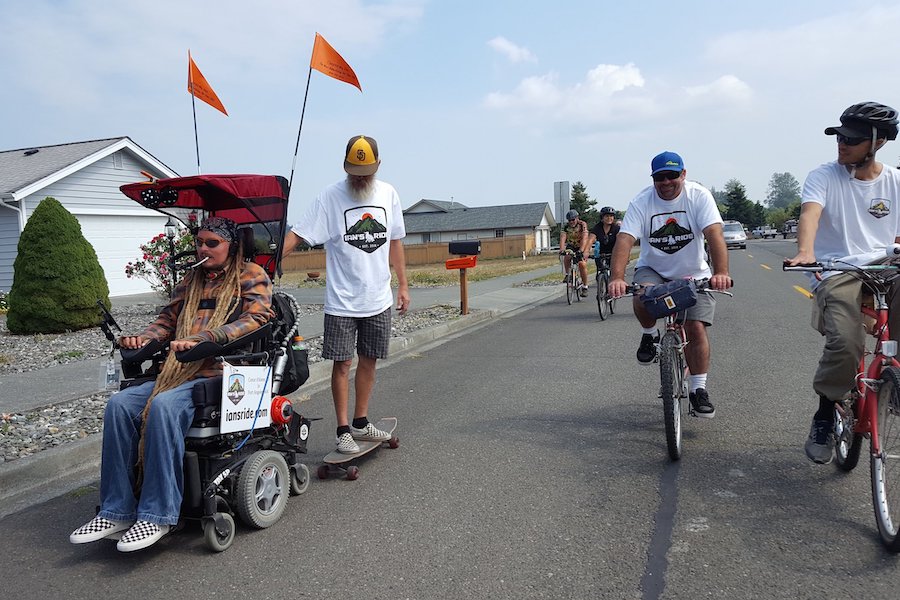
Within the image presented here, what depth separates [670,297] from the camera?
4715 millimetres

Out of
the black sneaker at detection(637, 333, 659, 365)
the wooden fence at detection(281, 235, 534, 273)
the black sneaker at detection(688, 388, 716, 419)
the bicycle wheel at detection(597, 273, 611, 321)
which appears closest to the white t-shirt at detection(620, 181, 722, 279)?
the black sneaker at detection(637, 333, 659, 365)

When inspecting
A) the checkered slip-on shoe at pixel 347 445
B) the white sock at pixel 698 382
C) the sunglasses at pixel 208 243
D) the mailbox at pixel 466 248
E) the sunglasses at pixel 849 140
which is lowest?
the checkered slip-on shoe at pixel 347 445

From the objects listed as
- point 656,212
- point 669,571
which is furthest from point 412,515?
point 656,212

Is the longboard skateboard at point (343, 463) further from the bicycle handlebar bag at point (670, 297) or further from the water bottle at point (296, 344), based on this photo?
the bicycle handlebar bag at point (670, 297)

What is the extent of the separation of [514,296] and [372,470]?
1368 centimetres

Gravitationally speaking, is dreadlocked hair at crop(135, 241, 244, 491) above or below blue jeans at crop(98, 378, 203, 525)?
above

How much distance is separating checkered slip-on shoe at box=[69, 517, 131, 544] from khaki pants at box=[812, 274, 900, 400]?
366cm

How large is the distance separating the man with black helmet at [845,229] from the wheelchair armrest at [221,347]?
9.41ft

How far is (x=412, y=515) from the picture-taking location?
404cm

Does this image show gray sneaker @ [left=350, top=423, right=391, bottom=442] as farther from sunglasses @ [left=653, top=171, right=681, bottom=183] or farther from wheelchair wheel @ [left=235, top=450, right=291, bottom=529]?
sunglasses @ [left=653, top=171, right=681, bottom=183]

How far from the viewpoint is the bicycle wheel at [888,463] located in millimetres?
3283

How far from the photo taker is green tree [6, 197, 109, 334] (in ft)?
40.0

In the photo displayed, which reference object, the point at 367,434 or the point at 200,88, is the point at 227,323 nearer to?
the point at 367,434

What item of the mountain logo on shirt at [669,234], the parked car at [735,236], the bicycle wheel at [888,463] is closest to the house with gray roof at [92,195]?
the mountain logo on shirt at [669,234]
